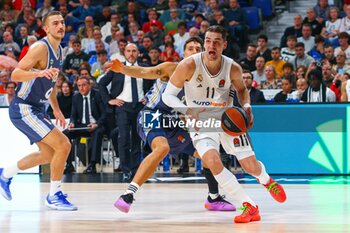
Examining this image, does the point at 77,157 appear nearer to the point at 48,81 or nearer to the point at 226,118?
the point at 48,81

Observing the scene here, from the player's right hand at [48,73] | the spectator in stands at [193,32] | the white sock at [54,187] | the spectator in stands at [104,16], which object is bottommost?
the white sock at [54,187]

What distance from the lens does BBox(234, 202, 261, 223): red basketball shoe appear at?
290 inches

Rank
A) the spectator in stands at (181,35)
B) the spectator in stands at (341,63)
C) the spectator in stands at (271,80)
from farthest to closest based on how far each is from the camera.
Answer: the spectator in stands at (181,35)
the spectator in stands at (341,63)
the spectator in stands at (271,80)

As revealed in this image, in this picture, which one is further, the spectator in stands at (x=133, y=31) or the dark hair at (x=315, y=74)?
the spectator in stands at (x=133, y=31)

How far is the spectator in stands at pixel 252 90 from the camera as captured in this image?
518 inches

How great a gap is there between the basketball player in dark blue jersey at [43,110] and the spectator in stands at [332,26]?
793 centimetres

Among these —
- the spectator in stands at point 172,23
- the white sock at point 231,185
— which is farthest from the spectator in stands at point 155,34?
the white sock at point 231,185

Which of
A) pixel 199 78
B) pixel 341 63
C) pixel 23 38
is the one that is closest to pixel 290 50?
pixel 341 63

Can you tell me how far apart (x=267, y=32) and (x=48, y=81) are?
31.5 ft

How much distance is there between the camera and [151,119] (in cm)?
913

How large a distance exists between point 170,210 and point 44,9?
1178 centimetres

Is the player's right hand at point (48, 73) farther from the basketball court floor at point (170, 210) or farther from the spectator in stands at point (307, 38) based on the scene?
the spectator in stands at point (307, 38)

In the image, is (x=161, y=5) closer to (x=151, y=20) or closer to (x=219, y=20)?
(x=151, y=20)

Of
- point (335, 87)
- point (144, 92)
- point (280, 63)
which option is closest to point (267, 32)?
point (280, 63)
